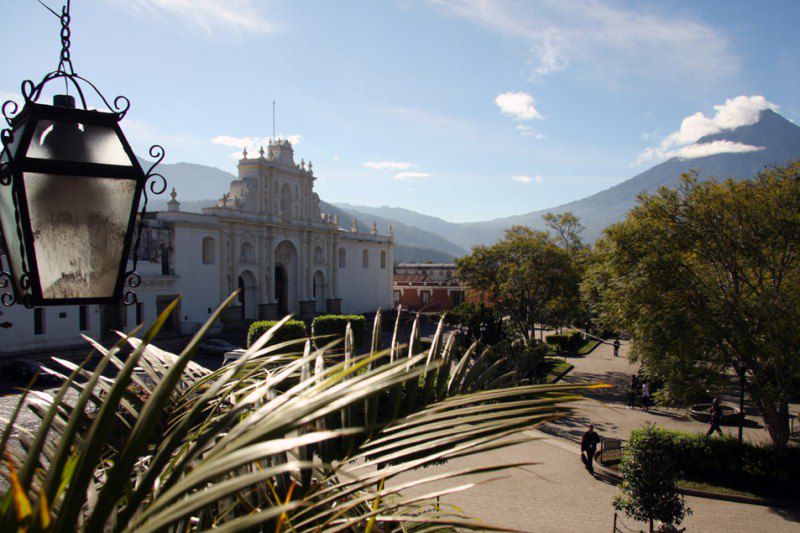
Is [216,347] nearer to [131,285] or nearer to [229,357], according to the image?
[229,357]

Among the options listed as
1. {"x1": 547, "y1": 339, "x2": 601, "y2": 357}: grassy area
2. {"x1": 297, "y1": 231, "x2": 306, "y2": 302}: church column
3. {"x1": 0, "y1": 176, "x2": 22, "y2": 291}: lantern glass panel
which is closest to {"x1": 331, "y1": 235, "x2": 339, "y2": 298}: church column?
{"x1": 297, "y1": 231, "x2": 306, "y2": 302}: church column

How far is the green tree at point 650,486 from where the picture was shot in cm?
1019

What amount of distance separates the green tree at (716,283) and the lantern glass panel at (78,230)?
550 inches

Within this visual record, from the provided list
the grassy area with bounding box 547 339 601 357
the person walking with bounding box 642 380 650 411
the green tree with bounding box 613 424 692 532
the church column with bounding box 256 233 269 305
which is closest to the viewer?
the green tree with bounding box 613 424 692 532

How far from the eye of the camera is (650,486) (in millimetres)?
10312

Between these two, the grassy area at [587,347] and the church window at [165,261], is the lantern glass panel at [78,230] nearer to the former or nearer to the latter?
the church window at [165,261]

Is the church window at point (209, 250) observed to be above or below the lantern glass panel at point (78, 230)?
above

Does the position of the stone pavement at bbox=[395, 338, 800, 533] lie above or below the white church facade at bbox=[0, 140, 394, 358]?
below

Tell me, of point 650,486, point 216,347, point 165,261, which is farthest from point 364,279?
point 650,486

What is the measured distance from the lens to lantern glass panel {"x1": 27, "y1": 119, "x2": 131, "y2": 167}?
240 cm

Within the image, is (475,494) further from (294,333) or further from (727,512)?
(294,333)

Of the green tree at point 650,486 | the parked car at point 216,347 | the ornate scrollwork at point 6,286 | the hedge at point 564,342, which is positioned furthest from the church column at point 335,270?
the ornate scrollwork at point 6,286

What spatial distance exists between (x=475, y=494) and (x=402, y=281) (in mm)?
46396

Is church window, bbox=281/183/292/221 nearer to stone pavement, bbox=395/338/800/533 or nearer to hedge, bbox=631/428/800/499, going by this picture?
stone pavement, bbox=395/338/800/533
